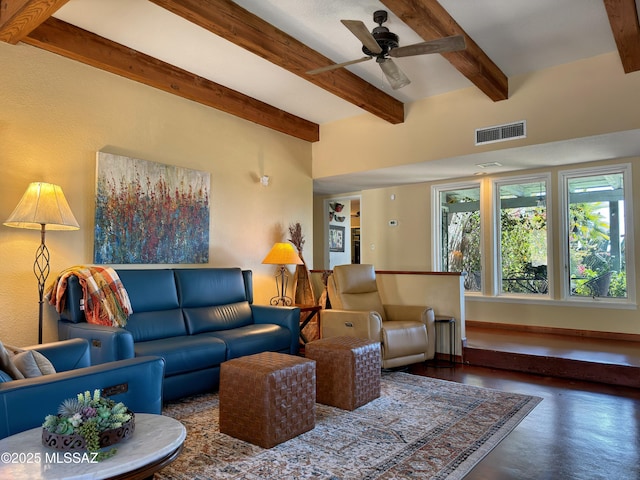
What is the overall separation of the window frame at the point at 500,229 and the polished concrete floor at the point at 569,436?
197cm

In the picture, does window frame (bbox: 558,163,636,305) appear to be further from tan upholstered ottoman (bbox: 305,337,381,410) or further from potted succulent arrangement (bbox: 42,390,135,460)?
Answer: potted succulent arrangement (bbox: 42,390,135,460)

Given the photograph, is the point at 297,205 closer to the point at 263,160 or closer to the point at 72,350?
the point at 263,160

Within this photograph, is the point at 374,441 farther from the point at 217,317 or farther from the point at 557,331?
the point at 557,331

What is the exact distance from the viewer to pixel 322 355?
329cm

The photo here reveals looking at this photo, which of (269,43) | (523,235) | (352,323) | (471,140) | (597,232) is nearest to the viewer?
(269,43)

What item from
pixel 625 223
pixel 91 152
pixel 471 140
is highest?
pixel 471 140

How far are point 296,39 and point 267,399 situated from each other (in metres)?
2.95

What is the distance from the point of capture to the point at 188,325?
384 centimetres

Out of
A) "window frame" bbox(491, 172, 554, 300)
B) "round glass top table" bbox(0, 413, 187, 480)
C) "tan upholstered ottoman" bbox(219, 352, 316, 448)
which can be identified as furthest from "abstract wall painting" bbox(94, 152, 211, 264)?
"window frame" bbox(491, 172, 554, 300)

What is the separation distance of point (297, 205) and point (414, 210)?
80.4 inches

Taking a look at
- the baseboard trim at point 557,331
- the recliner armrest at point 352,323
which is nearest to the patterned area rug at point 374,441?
the recliner armrest at point 352,323

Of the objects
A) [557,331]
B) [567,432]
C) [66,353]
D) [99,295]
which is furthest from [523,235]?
[66,353]

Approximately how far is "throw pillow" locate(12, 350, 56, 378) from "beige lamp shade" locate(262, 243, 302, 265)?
3.00m

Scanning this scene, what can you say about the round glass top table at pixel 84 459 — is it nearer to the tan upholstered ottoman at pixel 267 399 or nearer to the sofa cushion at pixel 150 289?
the tan upholstered ottoman at pixel 267 399
